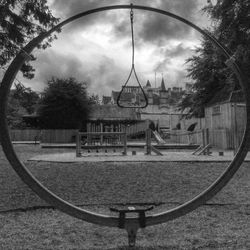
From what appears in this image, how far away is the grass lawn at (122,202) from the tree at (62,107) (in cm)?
3168

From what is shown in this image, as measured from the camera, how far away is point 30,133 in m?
46.4

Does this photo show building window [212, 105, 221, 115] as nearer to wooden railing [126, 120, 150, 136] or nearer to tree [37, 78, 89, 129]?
wooden railing [126, 120, 150, 136]

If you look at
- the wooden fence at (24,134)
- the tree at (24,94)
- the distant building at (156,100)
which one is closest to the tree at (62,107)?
the wooden fence at (24,134)

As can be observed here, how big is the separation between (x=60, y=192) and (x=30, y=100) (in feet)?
21.7

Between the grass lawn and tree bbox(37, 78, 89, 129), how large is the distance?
31.7 meters

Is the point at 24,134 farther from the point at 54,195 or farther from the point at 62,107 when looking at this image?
the point at 54,195

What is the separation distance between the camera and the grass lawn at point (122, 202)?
4.47 metres

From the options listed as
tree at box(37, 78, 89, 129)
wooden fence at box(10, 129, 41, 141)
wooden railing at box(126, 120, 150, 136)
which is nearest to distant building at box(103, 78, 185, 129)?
wooden railing at box(126, 120, 150, 136)

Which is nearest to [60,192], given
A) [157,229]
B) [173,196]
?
[173,196]

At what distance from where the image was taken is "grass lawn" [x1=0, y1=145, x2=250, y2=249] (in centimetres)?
447

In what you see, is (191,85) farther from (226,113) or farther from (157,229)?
(157,229)

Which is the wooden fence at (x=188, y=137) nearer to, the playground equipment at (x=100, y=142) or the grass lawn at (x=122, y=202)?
the playground equipment at (x=100, y=142)

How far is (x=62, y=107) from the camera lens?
Answer: 42500 mm

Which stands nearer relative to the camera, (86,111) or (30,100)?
(30,100)
